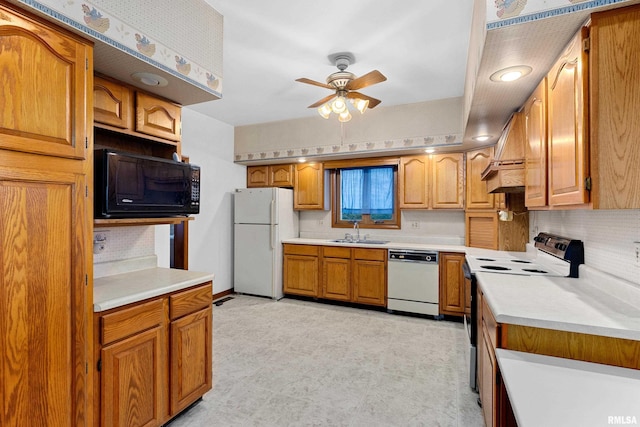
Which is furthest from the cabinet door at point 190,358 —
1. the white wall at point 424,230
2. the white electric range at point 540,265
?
the white wall at point 424,230

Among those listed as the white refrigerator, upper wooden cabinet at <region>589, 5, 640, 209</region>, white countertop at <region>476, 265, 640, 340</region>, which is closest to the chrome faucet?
the white refrigerator

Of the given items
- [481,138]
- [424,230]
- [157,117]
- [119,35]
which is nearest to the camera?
[119,35]

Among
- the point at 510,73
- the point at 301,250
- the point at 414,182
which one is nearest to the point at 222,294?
the point at 301,250

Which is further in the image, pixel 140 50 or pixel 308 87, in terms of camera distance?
pixel 308 87

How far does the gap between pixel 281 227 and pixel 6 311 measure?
3488 mm

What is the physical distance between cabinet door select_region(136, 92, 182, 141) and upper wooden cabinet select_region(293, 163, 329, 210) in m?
2.58

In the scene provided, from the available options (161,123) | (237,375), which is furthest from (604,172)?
(237,375)

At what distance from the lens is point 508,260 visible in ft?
9.19

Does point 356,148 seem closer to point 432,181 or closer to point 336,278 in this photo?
point 432,181

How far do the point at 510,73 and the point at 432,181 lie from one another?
230cm

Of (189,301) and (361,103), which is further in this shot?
(361,103)

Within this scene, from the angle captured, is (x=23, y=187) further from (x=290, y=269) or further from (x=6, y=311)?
(x=290, y=269)

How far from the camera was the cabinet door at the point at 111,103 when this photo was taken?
178 cm

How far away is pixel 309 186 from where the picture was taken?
475cm
